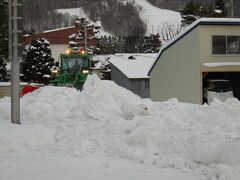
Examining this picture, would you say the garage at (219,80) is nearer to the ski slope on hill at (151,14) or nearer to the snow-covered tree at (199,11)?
the snow-covered tree at (199,11)

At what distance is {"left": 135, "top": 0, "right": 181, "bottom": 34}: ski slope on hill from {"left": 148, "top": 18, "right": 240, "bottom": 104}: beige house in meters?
87.8

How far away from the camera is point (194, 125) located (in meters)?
11.5

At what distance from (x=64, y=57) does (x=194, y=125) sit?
2007cm

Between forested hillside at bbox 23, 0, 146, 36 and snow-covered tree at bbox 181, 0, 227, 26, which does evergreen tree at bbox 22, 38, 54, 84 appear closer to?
snow-covered tree at bbox 181, 0, 227, 26

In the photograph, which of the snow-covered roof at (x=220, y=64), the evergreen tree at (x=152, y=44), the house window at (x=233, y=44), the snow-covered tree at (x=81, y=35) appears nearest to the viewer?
the snow-covered roof at (x=220, y=64)

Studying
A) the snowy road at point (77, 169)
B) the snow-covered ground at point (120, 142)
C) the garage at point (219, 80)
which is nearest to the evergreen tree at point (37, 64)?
the garage at point (219, 80)

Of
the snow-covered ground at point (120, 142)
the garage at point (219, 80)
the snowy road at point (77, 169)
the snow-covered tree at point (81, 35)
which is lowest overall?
the snowy road at point (77, 169)

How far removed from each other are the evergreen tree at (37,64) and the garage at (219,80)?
22960mm

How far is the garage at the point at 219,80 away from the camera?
28484 millimetres

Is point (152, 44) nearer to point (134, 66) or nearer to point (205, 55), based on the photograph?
point (134, 66)

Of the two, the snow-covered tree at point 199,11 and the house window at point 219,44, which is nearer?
the house window at point 219,44

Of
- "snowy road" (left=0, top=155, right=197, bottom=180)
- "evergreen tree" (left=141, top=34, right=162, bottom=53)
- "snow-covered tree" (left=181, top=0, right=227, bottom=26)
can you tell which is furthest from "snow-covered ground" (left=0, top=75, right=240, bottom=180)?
"evergreen tree" (left=141, top=34, right=162, bottom=53)

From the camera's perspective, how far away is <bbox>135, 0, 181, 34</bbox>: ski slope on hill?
12888 centimetres

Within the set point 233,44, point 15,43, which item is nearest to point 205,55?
point 233,44
